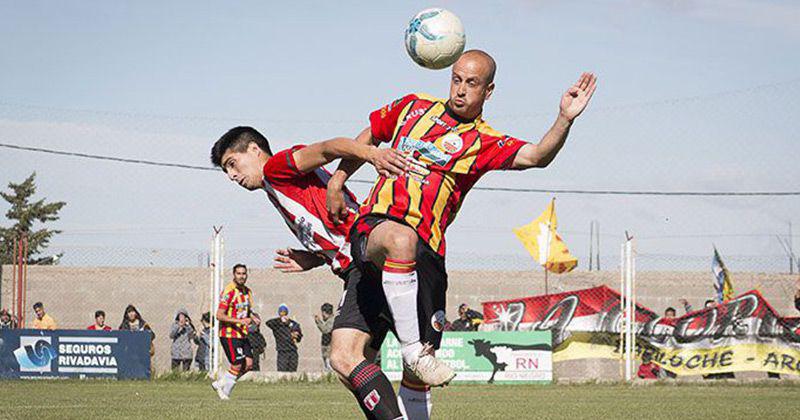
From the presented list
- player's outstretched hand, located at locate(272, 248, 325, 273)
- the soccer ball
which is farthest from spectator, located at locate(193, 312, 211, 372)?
the soccer ball

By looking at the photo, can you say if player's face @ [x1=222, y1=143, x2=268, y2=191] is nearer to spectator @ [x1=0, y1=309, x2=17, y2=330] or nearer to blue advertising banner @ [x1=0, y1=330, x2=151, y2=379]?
blue advertising banner @ [x1=0, y1=330, x2=151, y2=379]

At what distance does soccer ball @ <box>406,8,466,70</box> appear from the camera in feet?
23.9

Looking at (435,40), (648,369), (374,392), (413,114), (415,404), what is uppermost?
(435,40)

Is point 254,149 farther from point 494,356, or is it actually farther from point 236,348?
point 494,356

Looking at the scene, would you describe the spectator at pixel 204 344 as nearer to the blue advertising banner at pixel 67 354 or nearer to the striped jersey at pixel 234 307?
the blue advertising banner at pixel 67 354

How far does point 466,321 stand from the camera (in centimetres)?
2405

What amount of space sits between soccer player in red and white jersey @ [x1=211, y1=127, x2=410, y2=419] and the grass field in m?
5.20

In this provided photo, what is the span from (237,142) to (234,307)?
37.4ft

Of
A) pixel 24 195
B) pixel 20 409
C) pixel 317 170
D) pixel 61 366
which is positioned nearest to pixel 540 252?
pixel 61 366

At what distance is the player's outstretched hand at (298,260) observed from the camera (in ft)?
25.9

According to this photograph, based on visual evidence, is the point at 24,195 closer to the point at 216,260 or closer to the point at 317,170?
the point at 216,260

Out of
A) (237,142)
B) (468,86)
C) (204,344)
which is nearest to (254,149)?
(237,142)

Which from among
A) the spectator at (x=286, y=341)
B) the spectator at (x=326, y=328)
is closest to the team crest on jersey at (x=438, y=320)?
the spectator at (x=326, y=328)

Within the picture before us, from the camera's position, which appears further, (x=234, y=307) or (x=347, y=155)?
(x=234, y=307)
